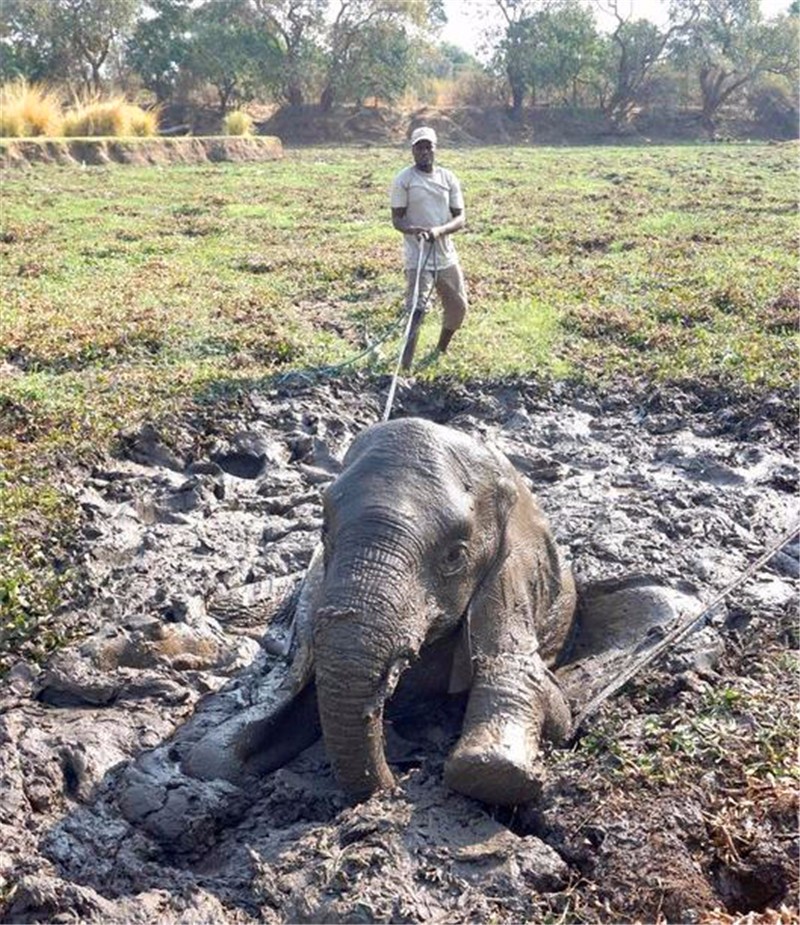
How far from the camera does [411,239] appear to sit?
365 inches

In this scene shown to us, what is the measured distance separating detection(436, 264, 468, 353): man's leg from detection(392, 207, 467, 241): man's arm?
1.24 ft

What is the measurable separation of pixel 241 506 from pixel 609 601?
87.8 inches

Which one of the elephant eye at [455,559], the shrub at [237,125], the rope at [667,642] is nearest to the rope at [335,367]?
the rope at [667,642]

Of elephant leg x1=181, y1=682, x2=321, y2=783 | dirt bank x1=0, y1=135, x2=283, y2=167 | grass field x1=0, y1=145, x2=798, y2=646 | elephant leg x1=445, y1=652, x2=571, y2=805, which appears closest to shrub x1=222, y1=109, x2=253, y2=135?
dirt bank x1=0, y1=135, x2=283, y2=167

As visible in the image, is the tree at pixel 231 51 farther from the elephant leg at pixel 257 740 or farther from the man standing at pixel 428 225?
the elephant leg at pixel 257 740

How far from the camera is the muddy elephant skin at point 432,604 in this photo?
12.0 ft

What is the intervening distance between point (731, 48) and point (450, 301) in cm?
3565

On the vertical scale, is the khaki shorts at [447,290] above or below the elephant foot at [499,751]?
above

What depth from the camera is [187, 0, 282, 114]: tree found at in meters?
36.2

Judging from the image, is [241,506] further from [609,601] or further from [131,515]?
[609,601]

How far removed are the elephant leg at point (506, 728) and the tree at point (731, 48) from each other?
39.0 metres

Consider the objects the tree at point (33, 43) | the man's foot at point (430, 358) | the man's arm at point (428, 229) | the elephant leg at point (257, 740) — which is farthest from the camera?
the tree at point (33, 43)

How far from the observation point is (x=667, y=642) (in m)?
5.05

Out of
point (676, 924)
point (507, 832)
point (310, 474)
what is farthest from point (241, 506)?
point (676, 924)
